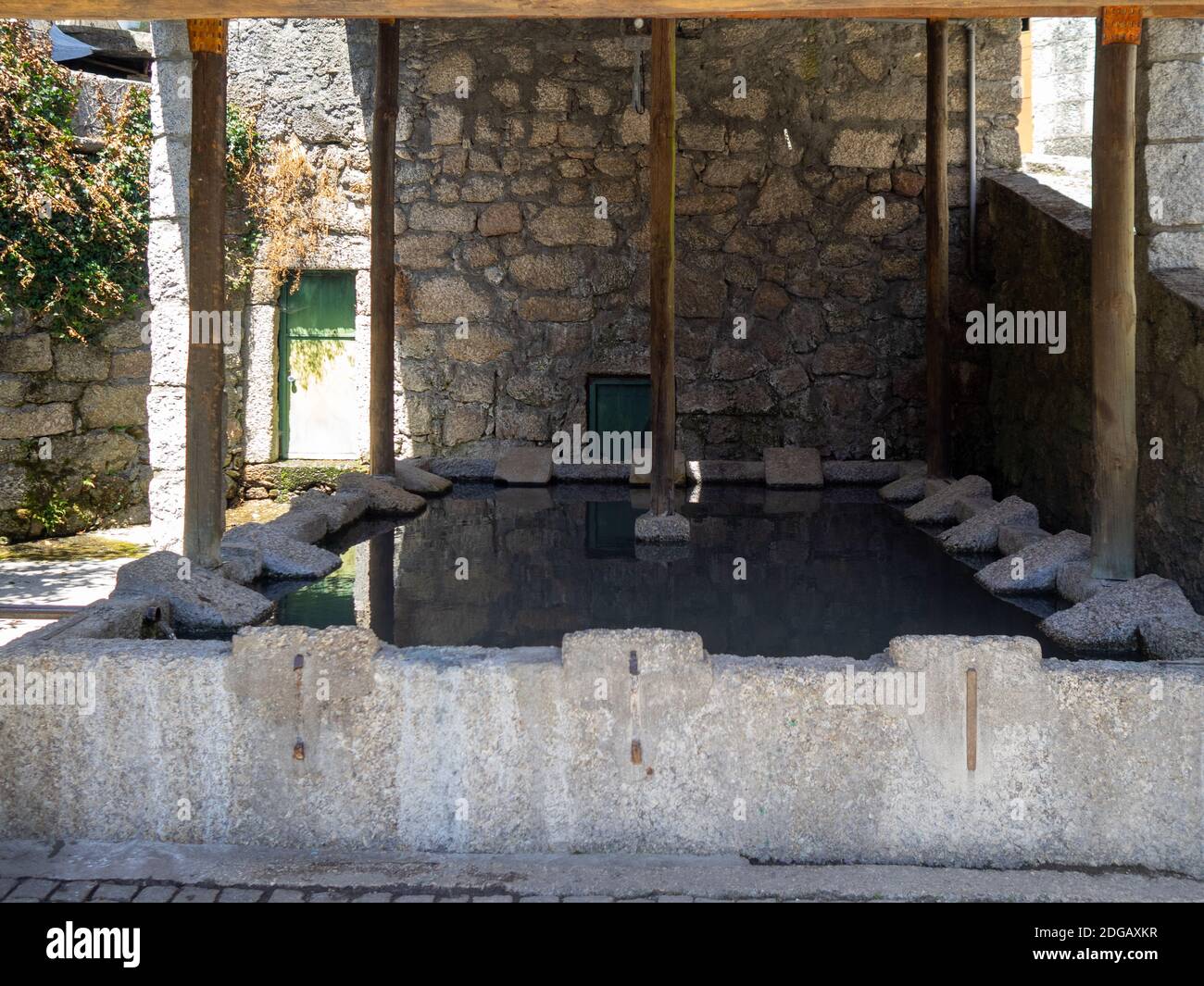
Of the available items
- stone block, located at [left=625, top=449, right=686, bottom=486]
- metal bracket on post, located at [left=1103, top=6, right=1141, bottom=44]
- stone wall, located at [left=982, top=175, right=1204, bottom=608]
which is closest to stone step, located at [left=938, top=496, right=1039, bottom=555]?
stone wall, located at [left=982, top=175, right=1204, bottom=608]

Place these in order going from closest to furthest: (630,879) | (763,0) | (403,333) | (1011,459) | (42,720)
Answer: (630,879) → (42,720) → (763,0) → (1011,459) → (403,333)

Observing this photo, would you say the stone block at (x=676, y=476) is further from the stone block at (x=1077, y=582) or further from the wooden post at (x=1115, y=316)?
the wooden post at (x=1115, y=316)

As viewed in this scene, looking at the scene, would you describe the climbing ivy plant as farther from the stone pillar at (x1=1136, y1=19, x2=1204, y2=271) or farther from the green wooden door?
the stone pillar at (x1=1136, y1=19, x2=1204, y2=271)

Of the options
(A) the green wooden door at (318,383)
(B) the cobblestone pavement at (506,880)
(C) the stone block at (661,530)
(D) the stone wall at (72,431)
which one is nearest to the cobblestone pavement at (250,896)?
(B) the cobblestone pavement at (506,880)

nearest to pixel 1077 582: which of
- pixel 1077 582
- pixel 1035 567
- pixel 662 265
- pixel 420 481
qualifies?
pixel 1077 582

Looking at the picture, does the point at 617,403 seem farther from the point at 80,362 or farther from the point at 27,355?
the point at 27,355

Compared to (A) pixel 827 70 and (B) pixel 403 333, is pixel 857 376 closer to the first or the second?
(A) pixel 827 70

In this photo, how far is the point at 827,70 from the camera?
884 centimetres

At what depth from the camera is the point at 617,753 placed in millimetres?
3160

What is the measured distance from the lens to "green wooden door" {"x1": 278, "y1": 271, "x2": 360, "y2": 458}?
9477mm

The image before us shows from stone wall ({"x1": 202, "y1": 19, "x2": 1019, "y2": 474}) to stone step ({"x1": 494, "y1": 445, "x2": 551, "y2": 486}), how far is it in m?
0.39

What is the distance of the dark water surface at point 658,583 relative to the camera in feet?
15.1
